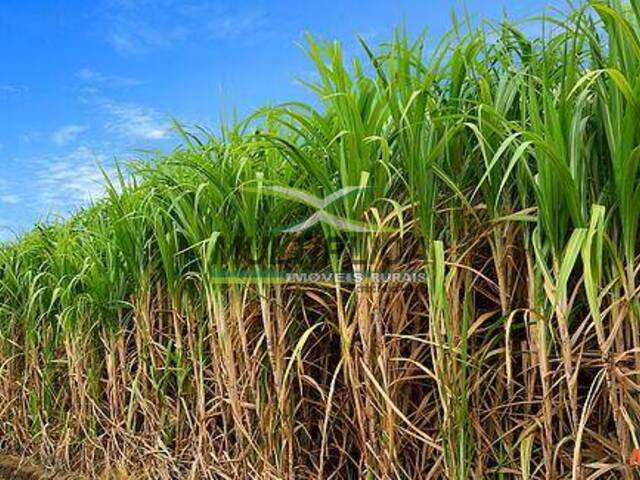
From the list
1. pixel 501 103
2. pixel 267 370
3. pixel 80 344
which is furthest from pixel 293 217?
pixel 80 344

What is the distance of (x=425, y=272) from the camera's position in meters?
1.33

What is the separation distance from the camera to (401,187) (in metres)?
1.42

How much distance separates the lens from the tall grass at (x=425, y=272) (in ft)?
3.62

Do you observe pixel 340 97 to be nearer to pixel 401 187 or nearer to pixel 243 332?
pixel 401 187

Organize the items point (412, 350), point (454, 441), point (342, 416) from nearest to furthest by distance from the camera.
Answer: point (454, 441)
point (412, 350)
point (342, 416)

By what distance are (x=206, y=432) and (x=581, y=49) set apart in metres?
1.49

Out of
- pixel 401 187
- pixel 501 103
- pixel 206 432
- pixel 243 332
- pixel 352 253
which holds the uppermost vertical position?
pixel 501 103

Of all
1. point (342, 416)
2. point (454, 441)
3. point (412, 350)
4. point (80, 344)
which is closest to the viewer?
point (454, 441)

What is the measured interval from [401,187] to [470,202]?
0.57 ft

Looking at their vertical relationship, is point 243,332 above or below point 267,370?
above

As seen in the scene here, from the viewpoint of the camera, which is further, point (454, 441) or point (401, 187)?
point (401, 187)

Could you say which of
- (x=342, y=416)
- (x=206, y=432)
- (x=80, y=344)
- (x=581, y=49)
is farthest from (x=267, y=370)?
(x=80, y=344)

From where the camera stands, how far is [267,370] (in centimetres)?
169

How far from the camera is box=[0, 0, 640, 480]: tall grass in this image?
1.10m
